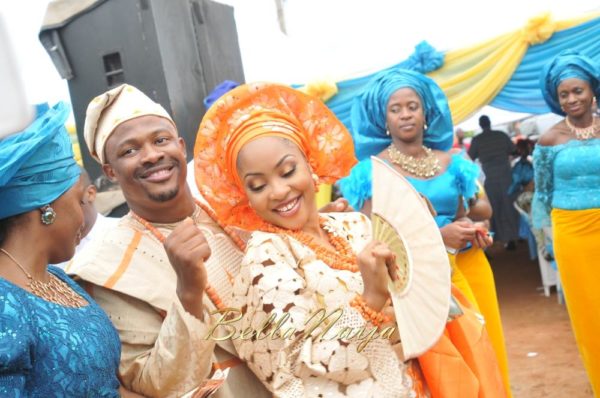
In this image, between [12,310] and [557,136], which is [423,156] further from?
[12,310]

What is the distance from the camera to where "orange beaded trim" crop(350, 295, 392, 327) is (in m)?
2.00

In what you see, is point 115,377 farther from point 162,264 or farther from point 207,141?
point 207,141

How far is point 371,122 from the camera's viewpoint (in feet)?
13.4

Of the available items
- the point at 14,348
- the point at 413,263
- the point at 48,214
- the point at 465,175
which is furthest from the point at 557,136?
the point at 14,348

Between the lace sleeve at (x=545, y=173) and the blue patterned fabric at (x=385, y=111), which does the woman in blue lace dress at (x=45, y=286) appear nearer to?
the blue patterned fabric at (x=385, y=111)

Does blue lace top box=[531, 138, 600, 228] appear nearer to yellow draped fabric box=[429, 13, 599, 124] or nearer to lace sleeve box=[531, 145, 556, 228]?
lace sleeve box=[531, 145, 556, 228]

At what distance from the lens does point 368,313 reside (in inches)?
78.9

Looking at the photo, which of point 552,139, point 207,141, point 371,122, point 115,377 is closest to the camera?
point 115,377

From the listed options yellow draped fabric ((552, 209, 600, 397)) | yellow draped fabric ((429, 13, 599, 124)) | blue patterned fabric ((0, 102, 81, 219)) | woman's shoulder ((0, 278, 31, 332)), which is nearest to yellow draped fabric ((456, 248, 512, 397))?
yellow draped fabric ((552, 209, 600, 397))

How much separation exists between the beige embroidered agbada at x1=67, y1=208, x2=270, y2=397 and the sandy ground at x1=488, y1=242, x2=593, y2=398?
3948 millimetres

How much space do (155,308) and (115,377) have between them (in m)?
0.28

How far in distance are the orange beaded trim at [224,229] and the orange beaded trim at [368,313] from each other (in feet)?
1.57

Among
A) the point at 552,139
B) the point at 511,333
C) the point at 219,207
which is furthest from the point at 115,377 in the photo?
the point at 511,333

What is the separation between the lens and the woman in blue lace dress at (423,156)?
12.6ft
